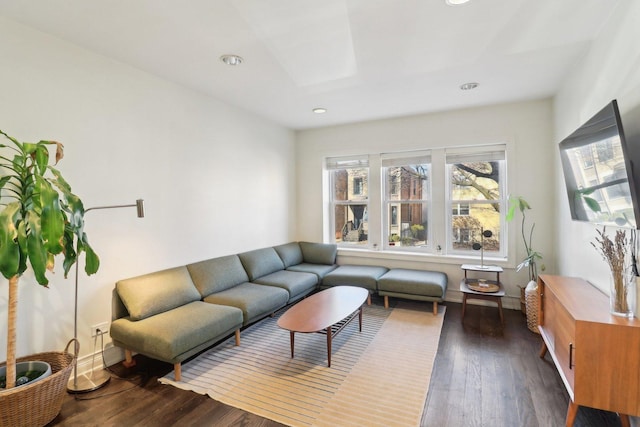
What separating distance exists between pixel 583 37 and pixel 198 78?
3.27 m

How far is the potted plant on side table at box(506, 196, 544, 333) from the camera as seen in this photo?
10.3 ft

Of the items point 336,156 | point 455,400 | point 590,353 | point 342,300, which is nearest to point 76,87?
point 342,300

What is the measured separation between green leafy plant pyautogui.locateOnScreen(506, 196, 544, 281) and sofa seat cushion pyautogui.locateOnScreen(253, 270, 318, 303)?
2471 millimetres

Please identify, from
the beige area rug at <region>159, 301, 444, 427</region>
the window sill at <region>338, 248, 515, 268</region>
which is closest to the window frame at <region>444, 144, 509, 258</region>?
the window sill at <region>338, 248, 515, 268</region>

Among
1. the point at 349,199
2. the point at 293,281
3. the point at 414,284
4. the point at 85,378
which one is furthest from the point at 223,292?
the point at 349,199

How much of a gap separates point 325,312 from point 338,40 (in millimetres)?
2296

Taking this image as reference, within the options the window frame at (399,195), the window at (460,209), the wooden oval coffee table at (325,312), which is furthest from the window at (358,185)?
the wooden oval coffee table at (325,312)

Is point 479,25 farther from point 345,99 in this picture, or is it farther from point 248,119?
point 248,119

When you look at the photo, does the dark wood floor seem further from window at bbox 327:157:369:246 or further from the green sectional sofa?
window at bbox 327:157:369:246

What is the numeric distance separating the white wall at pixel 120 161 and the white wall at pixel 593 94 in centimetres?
356

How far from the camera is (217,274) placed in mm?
3322

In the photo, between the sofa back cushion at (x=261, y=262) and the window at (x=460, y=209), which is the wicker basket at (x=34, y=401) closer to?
the sofa back cushion at (x=261, y=262)

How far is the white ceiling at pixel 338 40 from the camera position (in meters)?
1.94

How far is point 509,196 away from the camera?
3771 millimetres
